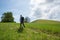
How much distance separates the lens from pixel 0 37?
3512 centimetres

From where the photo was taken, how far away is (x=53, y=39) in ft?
116

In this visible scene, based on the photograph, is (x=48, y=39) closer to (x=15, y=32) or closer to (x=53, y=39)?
(x=53, y=39)

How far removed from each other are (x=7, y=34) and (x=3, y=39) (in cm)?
298

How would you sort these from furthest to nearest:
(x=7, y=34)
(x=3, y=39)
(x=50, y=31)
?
(x=50, y=31), (x=7, y=34), (x=3, y=39)

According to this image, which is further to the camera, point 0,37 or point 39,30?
point 39,30

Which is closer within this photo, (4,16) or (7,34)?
(7,34)

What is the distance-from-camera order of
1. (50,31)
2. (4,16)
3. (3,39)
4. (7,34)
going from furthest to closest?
1. (4,16)
2. (50,31)
3. (7,34)
4. (3,39)

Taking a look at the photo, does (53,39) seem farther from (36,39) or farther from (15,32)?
(15,32)

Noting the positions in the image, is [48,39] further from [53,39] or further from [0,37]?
[0,37]

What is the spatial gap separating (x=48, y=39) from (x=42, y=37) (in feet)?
4.91

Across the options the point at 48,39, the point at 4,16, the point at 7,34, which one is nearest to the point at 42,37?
the point at 48,39

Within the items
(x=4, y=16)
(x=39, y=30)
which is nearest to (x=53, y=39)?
(x=39, y=30)

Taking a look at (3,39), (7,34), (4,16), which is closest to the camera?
(3,39)

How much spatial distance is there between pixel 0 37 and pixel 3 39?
1.51 metres
